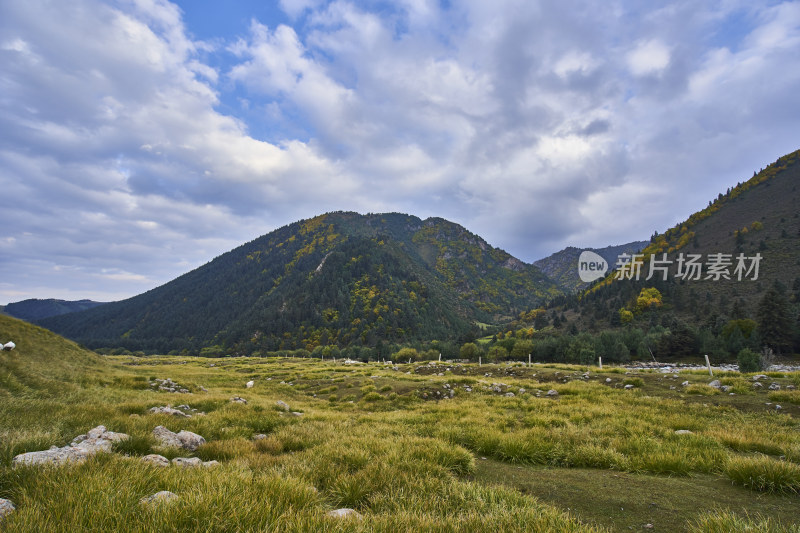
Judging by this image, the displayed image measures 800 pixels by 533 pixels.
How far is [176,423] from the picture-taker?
25.5 ft

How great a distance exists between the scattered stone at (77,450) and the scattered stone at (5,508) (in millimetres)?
1156

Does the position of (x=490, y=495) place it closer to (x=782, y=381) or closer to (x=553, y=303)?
(x=782, y=381)

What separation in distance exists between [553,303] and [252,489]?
647ft

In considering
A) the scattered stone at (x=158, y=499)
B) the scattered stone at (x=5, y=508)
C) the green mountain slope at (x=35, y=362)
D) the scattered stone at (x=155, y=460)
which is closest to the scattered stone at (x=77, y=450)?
the scattered stone at (x=155, y=460)

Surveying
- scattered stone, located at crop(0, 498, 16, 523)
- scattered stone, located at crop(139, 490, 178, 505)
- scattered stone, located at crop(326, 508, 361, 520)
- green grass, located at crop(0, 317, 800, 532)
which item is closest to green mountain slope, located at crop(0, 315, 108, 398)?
green grass, located at crop(0, 317, 800, 532)

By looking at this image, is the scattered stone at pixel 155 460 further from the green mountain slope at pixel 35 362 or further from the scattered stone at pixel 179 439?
the green mountain slope at pixel 35 362

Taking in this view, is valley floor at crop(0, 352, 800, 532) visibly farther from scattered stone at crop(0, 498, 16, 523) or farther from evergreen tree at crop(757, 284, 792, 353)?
evergreen tree at crop(757, 284, 792, 353)

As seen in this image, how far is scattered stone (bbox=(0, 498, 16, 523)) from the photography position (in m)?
2.69

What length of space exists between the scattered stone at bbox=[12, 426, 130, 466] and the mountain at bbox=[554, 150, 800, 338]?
3903 inches

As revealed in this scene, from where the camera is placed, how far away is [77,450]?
15.3 feet

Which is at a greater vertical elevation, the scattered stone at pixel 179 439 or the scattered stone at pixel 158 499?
the scattered stone at pixel 158 499

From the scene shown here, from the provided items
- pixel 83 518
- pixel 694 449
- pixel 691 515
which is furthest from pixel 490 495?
pixel 694 449

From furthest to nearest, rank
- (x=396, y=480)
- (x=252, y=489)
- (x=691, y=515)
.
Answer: (x=396, y=480), (x=691, y=515), (x=252, y=489)

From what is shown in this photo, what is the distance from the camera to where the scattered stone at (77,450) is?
4.00 metres
